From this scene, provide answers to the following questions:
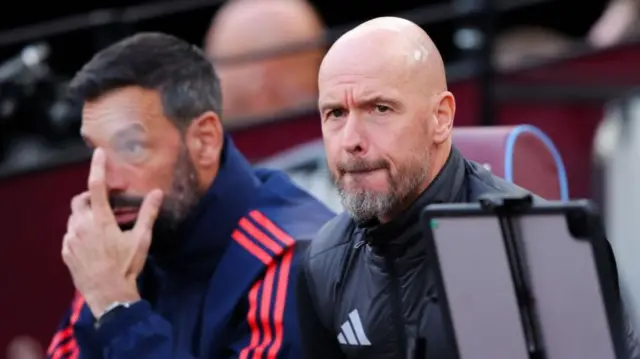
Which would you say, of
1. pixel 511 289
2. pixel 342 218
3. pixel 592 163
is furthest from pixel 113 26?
pixel 511 289

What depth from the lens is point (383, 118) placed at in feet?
9.40

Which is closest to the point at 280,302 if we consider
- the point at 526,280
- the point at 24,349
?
the point at 526,280

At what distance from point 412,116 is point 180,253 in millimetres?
995

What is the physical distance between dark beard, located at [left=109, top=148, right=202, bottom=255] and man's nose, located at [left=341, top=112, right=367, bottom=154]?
881mm

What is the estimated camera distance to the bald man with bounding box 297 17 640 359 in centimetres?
286

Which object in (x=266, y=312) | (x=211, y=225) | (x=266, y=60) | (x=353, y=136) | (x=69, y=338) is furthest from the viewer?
(x=266, y=60)

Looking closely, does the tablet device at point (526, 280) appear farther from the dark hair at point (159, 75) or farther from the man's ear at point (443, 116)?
the dark hair at point (159, 75)

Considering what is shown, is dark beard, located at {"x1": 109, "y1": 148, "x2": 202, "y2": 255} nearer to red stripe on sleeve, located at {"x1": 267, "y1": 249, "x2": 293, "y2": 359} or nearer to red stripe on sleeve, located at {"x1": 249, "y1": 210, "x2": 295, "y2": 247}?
red stripe on sleeve, located at {"x1": 249, "y1": 210, "x2": 295, "y2": 247}

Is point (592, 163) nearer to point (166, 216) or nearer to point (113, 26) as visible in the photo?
point (113, 26)

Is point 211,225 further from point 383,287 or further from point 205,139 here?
point 383,287

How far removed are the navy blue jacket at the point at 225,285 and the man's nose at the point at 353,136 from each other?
2.33 feet

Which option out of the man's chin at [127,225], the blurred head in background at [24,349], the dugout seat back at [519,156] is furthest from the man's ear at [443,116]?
the blurred head in background at [24,349]

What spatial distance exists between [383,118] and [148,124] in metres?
0.95

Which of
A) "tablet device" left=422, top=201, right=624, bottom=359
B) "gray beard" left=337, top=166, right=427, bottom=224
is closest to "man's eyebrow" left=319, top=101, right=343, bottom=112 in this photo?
"gray beard" left=337, top=166, right=427, bottom=224
